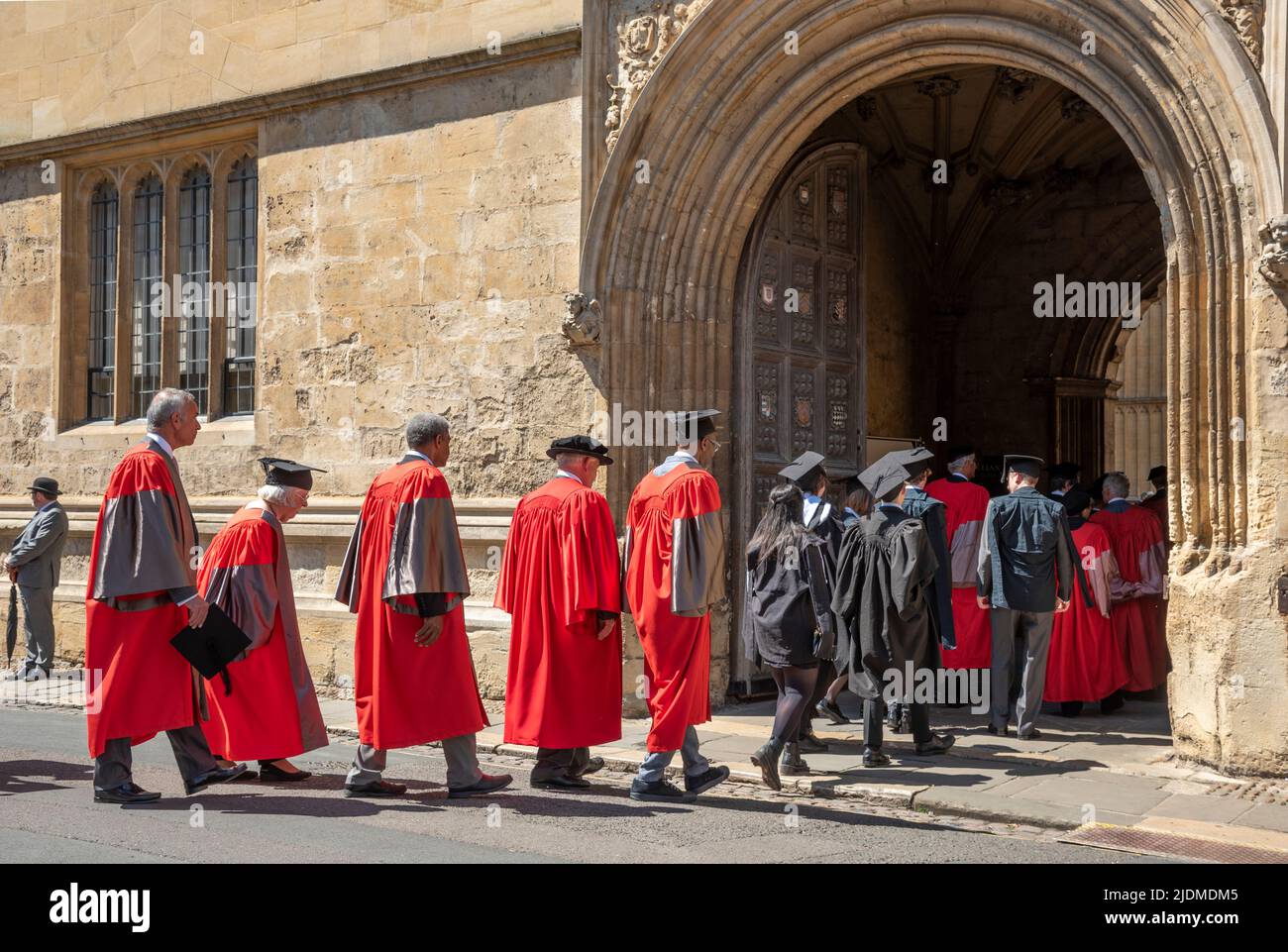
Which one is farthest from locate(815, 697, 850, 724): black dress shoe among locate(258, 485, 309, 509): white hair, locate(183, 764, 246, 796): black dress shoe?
locate(183, 764, 246, 796): black dress shoe

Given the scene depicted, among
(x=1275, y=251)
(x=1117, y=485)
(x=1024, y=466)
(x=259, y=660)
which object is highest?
(x=1275, y=251)

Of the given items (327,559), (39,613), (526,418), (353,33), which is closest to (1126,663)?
(526,418)

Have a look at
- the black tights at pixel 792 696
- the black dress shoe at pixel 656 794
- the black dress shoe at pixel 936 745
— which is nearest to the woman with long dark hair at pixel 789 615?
the black tights at pixel 792 696

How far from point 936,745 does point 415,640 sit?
3.26 m

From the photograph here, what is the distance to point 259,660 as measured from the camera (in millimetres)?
7645

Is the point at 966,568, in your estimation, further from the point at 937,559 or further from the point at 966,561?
the point at 937,559

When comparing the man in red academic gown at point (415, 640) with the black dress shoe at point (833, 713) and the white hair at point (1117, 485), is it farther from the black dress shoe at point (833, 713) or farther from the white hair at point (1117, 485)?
the white hair at point (1117, 485)

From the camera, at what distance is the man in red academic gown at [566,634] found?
756 cm

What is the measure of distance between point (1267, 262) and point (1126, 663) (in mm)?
4028

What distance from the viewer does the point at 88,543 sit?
44.0ft

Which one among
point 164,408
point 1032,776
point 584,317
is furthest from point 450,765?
point 584,317

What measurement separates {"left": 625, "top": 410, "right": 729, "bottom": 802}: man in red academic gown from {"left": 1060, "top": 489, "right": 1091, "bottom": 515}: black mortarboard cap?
14.7 feet

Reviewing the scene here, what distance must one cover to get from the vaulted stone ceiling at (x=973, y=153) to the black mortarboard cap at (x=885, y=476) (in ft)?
20.7

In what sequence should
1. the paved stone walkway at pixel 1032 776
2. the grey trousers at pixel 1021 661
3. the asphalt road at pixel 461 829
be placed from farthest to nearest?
the grey trousers at pixel 1021 661 < the paved stone walkway at pixel 1032 776 < the asphalt road at pixel 461 829
